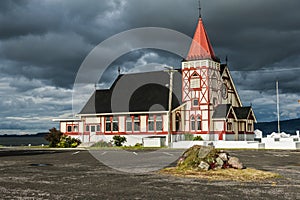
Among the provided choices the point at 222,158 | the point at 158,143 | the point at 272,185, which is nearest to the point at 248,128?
the point at 158,143

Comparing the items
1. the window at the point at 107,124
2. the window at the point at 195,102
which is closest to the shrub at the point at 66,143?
the window at the point at 107,124

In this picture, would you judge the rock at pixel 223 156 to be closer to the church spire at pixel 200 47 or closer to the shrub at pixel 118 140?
the shrub at pixel 118 140

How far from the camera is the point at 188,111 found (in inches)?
1983

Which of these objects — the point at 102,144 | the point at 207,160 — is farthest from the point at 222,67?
the point at 207,160

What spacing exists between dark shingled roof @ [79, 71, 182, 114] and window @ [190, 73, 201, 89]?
2446mm

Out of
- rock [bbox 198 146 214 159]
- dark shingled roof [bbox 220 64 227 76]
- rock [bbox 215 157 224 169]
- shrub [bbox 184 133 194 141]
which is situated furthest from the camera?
dark shingled roof [bbox 220 64 227 76]

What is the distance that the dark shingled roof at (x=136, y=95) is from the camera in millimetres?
50188

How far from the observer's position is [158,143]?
149 feet

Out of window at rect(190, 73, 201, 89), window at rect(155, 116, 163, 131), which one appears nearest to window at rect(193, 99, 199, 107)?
window at rect(190, 73, 201, 89)

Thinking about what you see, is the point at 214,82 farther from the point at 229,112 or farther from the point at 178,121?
the point at 178,121

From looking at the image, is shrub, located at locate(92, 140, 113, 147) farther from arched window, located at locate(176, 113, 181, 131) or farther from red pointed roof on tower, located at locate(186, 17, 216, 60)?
red pointed roof on tower, located at locate(186, 17, 216, 60)

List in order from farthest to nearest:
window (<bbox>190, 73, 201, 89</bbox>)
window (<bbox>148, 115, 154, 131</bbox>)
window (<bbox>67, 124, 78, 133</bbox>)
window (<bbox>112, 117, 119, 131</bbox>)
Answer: window (<bbox>67, 124, 78, 133</bbox>), window (<bbox>112, 117, 119, 131</bbox>), window (<bbox>190, 73, 201, 89</bbox>), window (<bbox>148, 115, 154, 131</bbox>)

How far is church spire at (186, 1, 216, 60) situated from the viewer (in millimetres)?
50031

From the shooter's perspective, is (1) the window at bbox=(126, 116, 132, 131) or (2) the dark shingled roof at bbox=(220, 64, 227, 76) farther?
(2) the dark shingled roof at bbox=(220, 64, 227, 76)
